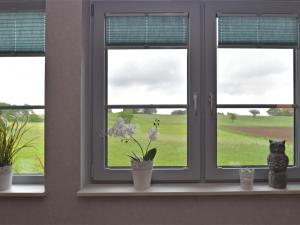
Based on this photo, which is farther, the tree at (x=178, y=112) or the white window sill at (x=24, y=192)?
the tree at (x=178, y=112)

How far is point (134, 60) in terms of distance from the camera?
5.56ft

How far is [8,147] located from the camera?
1.56 meters

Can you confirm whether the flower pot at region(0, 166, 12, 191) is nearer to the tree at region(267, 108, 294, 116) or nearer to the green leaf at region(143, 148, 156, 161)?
the green leaf at region(143, 148, 156, 161)

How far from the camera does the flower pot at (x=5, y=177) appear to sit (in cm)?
152

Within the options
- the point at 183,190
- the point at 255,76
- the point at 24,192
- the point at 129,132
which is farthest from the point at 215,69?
the point at 24,192

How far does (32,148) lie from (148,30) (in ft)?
3.73

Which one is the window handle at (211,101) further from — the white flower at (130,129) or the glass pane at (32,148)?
the glass pane at (32,148)

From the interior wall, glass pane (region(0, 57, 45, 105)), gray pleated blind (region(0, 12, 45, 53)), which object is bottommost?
the interior wall

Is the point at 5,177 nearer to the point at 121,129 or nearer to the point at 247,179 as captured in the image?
the point at 121,129

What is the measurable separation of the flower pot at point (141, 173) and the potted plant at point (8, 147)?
0.79m

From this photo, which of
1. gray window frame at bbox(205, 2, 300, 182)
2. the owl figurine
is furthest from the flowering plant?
the owl figurine

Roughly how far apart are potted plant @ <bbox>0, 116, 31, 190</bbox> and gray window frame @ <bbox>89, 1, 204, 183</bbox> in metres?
0.50

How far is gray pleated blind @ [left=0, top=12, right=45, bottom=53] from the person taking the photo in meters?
1.67

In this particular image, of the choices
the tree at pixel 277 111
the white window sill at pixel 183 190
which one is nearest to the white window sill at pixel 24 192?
the white window sill at pixel 183 190
